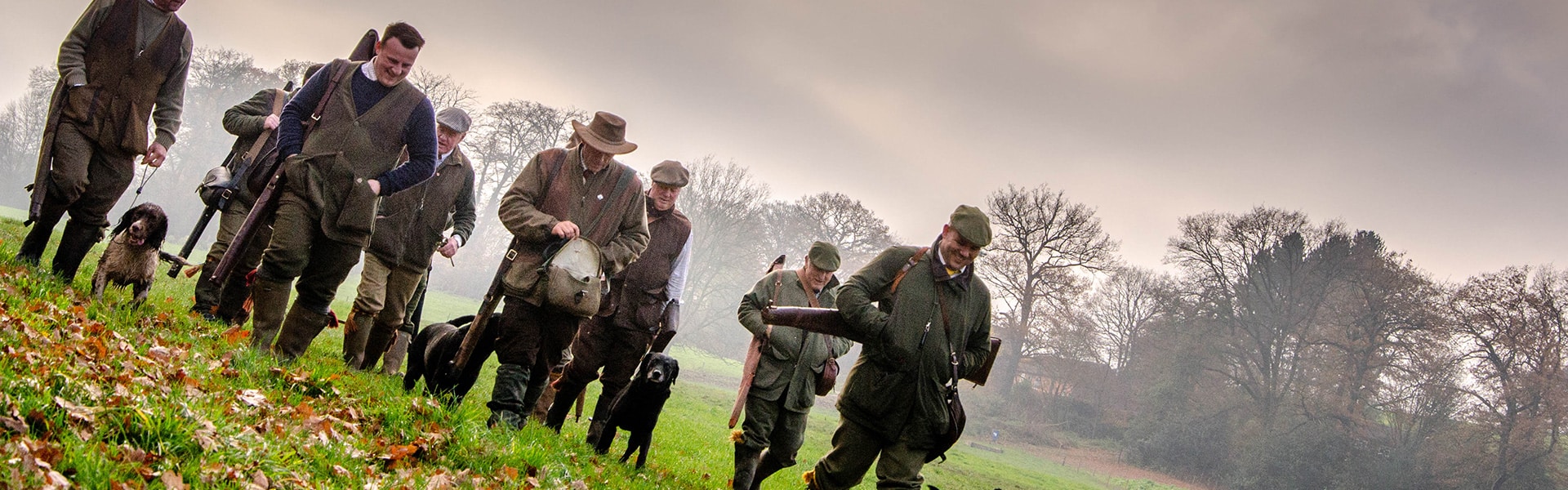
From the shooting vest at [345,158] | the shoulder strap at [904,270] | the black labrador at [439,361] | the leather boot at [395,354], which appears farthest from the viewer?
the leather boot at [395,354]

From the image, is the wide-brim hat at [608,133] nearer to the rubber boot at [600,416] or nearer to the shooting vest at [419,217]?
the shooting vest at [419,217]

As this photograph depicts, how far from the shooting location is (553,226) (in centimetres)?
567

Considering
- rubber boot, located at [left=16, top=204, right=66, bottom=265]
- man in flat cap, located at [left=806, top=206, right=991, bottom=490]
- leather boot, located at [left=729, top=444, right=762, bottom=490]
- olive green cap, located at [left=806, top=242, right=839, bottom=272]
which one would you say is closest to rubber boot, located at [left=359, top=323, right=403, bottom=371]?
rubber boot, located at [left=16, top=204, right=66, bottom=265]

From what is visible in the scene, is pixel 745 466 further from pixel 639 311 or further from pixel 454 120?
pixel 454 120

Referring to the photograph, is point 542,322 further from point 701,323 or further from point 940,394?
point 701,323

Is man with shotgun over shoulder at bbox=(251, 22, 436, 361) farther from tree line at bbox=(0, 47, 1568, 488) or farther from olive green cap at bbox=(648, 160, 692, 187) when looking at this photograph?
tree line at bbox=(0, 47, 1568, 488)

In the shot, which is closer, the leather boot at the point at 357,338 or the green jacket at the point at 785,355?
the leather boot at the point at 357,338

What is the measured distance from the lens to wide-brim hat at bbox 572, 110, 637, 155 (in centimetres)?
600

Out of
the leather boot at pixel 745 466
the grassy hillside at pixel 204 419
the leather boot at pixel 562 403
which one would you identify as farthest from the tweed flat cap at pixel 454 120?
the leather boot at pixel 745 466

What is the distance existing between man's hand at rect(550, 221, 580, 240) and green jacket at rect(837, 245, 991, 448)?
1.87 m

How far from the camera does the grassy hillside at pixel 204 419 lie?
2.90 metres

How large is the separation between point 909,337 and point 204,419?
155 inches

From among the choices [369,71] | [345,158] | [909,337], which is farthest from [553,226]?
[909,337]

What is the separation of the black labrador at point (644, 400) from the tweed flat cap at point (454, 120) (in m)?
2.55
